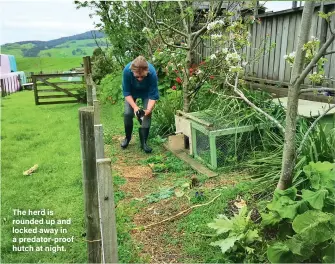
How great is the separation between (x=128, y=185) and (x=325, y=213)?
2246mm

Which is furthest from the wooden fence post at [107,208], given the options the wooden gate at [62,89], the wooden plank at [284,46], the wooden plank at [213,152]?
the wooden gate at [62,89]

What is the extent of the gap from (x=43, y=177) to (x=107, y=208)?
278 centimetres

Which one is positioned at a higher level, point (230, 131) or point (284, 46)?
point (284, 46)

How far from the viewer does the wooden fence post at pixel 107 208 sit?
66.8 inches

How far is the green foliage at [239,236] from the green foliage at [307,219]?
0.15 metres

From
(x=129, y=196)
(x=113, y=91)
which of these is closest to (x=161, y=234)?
(x=129, y=196)

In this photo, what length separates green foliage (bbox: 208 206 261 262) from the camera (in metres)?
2.43

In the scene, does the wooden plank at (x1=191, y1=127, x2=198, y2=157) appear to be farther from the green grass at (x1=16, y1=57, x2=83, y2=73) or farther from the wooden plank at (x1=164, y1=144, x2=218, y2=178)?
the green grass at (x1=16, y1=57, x2=83, y2=73)

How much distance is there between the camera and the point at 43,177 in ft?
13.9

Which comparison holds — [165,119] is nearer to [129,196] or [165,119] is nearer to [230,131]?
[230,131]

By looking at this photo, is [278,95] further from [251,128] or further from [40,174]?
[40,174]

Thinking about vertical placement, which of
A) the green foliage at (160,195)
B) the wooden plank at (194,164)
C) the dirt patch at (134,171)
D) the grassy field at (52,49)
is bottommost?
the dirt patch at (134,171)

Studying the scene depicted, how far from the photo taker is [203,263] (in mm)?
2482

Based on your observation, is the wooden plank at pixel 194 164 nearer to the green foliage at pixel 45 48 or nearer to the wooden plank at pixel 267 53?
the green foliage at pixel 45 48
